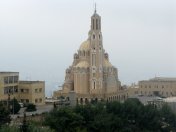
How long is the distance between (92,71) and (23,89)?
993 cm

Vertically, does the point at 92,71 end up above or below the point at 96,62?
below

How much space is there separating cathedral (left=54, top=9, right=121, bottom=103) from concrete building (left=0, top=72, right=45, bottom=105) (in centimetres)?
714

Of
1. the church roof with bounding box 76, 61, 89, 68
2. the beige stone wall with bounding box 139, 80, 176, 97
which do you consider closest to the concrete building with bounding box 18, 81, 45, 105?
the church roof with bounding box 76, 61, 89, 68

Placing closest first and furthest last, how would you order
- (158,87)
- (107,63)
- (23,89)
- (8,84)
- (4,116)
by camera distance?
(4,116)
(8,84)
(23,89)
(107,63)
(158,87)

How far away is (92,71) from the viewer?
55.3m

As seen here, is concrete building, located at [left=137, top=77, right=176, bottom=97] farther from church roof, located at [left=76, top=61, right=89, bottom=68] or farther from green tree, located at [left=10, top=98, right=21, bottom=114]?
green tree, located at [left=10, top=98, right=21, bottom=114]

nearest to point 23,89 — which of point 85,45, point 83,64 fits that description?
point 83,64

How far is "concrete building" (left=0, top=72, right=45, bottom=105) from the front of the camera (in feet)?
148

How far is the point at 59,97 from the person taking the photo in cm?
5438

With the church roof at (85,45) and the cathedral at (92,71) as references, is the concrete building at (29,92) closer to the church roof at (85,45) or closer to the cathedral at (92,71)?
the cathedral at (92,71)

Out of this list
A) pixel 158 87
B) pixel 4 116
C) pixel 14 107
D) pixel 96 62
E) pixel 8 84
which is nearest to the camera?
pixel 4 116

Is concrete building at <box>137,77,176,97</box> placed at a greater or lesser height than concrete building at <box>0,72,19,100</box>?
greater

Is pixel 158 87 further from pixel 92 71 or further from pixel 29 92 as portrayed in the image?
pixel 29 92

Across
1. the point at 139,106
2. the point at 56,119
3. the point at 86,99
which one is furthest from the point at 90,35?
the point at 56,119
